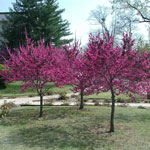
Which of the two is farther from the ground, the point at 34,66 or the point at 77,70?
the point at 34,66

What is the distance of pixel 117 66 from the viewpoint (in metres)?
5.55

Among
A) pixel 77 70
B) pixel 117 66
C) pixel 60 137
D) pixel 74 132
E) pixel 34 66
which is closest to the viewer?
pixel 117 66

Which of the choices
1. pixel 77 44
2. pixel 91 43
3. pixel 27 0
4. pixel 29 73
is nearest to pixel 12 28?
pixel 27 0

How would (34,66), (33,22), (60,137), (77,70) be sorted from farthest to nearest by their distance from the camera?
(33,22) → (34,66) → (77,70) → (60,137)

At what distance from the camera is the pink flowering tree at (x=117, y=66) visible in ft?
18.3

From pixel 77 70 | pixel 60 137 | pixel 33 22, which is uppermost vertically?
pixel 33 22

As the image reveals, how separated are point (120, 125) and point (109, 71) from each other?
102 inches

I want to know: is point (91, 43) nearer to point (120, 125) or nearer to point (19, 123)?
point (120, 125)

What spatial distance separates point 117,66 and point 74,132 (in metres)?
2.68

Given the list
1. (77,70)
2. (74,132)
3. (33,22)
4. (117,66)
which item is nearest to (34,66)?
(77,70)

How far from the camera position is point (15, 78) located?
823 cm

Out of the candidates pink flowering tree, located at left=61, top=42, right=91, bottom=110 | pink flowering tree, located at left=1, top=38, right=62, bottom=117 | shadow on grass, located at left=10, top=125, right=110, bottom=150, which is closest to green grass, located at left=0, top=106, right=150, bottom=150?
shadow on grass, located at left=10, top=125, right=110, bottom=150

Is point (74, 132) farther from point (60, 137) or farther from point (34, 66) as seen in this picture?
point (34, 66)

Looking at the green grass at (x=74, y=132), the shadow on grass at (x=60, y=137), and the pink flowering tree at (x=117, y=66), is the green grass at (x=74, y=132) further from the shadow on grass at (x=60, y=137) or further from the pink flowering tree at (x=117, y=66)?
the pink flowering tree at (x=117, y=66)
